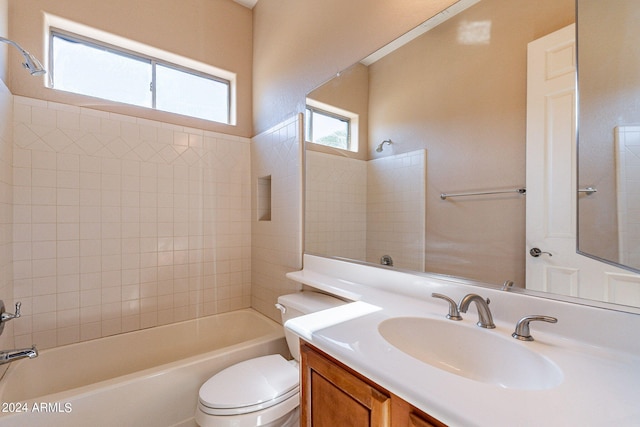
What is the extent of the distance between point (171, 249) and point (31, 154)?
3.24ft

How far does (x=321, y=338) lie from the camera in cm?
78

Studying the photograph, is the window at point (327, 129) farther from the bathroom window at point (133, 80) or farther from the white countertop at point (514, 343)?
the bathroom window at point (133, 80)

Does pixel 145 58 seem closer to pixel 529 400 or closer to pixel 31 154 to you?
pixel 31 154

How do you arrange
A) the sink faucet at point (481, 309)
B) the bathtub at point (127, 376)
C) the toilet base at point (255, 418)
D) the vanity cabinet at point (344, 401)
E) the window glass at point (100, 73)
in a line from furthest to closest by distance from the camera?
the window glass at point (100, 73), the bathtub at point (127, 376), the toilet base at point (255, 418), the sink faucet at point (481, 309), the vanity cabinet at point (344, 401)

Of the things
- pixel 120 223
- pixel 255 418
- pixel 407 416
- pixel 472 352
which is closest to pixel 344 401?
pixel 407 416

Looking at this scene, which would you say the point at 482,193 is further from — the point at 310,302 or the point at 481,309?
the point at 310,302

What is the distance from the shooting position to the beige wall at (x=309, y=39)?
1333 mm

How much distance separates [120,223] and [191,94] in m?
1.20

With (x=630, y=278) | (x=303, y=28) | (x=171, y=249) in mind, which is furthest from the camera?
(x=171, y=249)

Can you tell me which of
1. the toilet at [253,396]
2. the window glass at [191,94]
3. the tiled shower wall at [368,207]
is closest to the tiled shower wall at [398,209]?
the tiled shower wall at [368,207]

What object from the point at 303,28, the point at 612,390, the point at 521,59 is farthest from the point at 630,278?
the point at 303,28

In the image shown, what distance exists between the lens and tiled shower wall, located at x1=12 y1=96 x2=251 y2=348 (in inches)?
65.6

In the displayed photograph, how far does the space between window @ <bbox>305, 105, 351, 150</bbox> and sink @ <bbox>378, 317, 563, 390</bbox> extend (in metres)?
1.06

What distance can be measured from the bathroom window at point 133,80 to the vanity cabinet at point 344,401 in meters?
2.18
